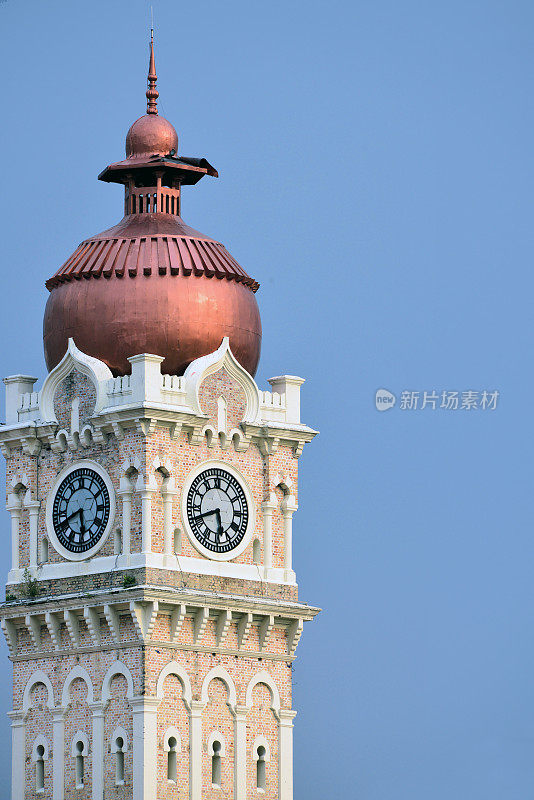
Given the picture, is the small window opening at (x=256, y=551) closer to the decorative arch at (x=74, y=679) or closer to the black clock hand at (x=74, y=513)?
the black clock hand at (x=74, y=513)

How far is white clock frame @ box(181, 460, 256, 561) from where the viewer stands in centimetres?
9269

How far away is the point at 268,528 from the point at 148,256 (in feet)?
26.6

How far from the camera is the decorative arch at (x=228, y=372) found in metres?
92.9

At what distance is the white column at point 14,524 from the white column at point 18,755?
4.20 m

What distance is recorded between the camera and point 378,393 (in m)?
99.2

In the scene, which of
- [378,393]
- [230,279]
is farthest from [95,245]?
[378,393]

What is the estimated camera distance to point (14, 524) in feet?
313

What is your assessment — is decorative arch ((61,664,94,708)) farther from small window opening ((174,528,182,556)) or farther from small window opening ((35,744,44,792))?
small window opening ((174,528,182,556))

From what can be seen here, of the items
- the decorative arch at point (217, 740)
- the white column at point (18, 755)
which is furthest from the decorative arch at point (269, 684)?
the white column at point (18, 755)

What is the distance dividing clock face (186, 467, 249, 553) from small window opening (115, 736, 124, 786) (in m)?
5.77

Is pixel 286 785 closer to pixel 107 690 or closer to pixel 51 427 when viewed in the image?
pixel 107 690

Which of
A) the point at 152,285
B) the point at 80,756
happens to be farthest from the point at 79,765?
the point at 152,285

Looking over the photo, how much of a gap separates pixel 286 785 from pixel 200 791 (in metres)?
3.22

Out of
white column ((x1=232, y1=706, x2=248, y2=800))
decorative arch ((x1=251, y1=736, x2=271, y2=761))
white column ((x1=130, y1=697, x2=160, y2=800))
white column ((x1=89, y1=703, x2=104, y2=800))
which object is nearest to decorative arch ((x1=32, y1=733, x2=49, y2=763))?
white column ((x1=89, y1=703, x2=104, y2=800))
